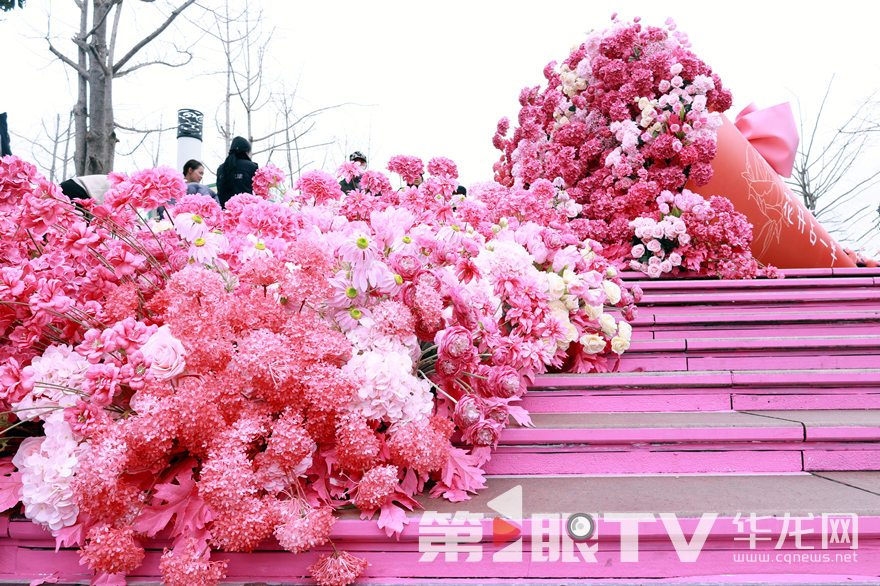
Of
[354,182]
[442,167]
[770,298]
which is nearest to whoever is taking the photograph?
[442,167]

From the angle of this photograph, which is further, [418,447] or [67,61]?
[67,61]

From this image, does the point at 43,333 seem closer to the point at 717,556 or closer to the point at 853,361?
the point at 717,556

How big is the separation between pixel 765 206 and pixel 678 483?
3.44 meters

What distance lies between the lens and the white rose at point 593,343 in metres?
2.42

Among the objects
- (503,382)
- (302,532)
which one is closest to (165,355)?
(302,532)

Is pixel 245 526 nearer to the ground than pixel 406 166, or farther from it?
nearer to the ground

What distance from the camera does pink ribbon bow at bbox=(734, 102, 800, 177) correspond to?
186 inches

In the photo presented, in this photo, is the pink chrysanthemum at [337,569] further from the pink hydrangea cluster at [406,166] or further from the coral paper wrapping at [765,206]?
the coral paper wrapping at [765,206]

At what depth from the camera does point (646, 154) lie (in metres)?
4.00

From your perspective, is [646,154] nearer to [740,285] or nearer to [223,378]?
[740,285]

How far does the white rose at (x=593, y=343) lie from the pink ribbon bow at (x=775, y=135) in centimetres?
368

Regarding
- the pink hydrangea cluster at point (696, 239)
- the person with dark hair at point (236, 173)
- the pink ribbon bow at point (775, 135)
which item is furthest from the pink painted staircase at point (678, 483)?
the person with dark hair at point (236, 173)

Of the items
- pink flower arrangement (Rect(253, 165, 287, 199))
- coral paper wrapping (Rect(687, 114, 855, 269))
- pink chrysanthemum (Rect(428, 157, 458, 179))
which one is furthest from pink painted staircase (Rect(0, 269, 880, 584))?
pink flower arrangement (Rect(253, 165, 287, 199))

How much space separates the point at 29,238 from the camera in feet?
5.46
